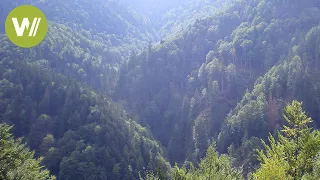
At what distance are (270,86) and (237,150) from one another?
34.0 m

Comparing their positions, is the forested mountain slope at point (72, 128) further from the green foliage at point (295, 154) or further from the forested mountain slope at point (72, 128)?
the green foliage at point (295, 154)

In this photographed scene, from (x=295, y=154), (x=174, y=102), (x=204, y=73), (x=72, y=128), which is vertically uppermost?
(x=204, y=73)

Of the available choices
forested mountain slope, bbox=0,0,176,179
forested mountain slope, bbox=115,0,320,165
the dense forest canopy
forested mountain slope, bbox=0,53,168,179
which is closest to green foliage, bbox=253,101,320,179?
the dense forest canopy

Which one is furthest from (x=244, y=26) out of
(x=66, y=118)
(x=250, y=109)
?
(x=66, y=118)

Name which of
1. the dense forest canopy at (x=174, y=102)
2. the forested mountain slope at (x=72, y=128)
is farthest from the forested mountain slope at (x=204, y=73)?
the forested mountain slope at (x=72, y=128)

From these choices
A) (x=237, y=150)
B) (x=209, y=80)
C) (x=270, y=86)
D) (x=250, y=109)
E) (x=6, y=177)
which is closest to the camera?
(x=6, y=177)

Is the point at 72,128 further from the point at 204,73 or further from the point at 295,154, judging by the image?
the point at 295,154

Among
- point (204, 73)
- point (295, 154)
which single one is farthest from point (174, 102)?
point (295, 154)

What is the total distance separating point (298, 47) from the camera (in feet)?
469

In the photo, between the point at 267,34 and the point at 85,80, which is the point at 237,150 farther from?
the point at 85,80

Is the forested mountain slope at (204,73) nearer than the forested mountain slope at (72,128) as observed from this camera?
No

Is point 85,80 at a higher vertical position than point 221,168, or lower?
higher

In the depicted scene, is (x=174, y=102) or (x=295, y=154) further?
(x=174, y=102)

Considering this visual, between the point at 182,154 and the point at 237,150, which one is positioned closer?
the point at 237,150
